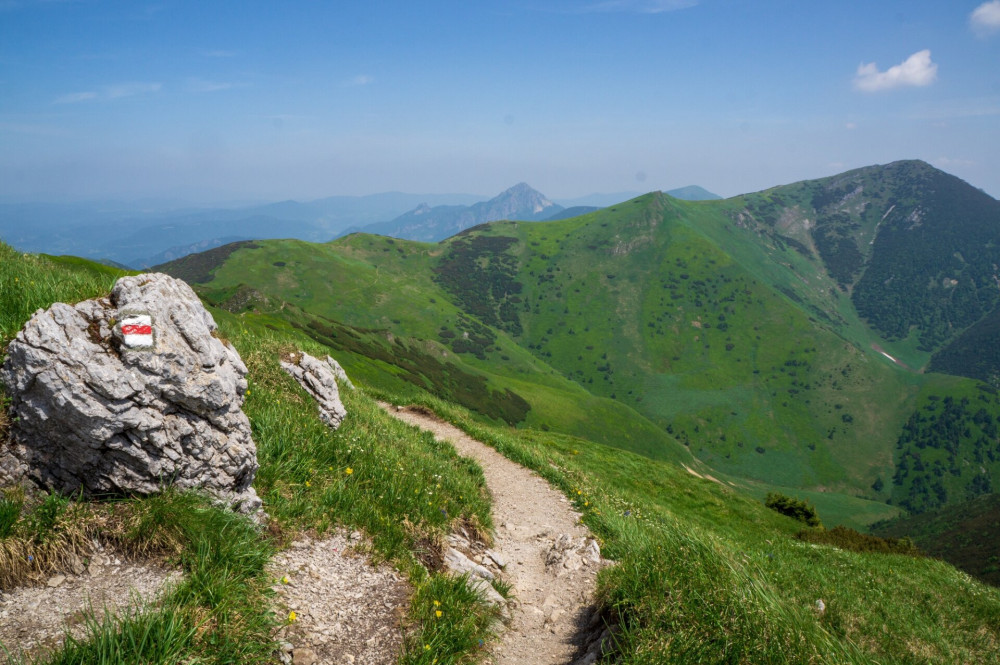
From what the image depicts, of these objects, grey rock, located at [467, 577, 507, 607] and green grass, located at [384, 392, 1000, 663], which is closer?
green grass, located at [384, 392, 1000, 663]

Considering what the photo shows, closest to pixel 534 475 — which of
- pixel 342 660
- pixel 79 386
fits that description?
pixel 342 660

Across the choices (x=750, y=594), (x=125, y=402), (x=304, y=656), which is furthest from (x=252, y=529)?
(x=750, y=594)

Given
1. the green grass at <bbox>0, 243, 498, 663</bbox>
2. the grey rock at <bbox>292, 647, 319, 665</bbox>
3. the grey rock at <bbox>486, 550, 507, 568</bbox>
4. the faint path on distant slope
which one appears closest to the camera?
the green grass at <bbox>0, 243, 498, 663</bbox>

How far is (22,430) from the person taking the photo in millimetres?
6629

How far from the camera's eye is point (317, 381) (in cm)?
1482

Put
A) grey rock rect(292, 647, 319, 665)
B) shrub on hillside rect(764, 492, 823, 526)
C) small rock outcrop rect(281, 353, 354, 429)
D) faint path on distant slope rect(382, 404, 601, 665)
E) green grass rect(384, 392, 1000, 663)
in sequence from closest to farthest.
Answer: green grass rect(384, 392, 1000, 663)
grey rock rect(292, 647, 319, 665)
faint path on distant slope rect(382, 404, 601, 665)
small rock outcrop rect(281, 353, 354, 429)
shrub on hillside rect(764, 492, 823, 526)

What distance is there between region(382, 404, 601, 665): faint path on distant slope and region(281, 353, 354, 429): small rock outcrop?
18.4ft

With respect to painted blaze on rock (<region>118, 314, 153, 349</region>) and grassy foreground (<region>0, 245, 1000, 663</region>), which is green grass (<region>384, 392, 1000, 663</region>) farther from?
painted blaze on rock (<region>118, 314, 153, 349</region>)

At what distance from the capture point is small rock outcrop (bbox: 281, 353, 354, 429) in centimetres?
1432

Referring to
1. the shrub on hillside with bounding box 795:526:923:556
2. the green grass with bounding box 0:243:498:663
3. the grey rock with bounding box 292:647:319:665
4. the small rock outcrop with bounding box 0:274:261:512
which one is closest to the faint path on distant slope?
the green grass with bounding box 0:243:498:663

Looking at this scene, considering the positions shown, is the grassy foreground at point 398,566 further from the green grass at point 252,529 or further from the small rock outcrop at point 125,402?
the small rock outcrop at point 125,402

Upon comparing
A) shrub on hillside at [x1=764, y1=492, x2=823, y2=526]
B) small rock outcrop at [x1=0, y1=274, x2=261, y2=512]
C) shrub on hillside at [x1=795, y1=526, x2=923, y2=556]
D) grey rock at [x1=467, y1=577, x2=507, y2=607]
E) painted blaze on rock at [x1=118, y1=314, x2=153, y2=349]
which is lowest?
shrub on hillside at [x1=764, y1=492, x2=823, y2=526]

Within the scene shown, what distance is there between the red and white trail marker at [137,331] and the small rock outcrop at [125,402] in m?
0.01

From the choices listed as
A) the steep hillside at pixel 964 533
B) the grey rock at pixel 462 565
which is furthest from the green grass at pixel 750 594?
the steep hillside at pixel 964 533
